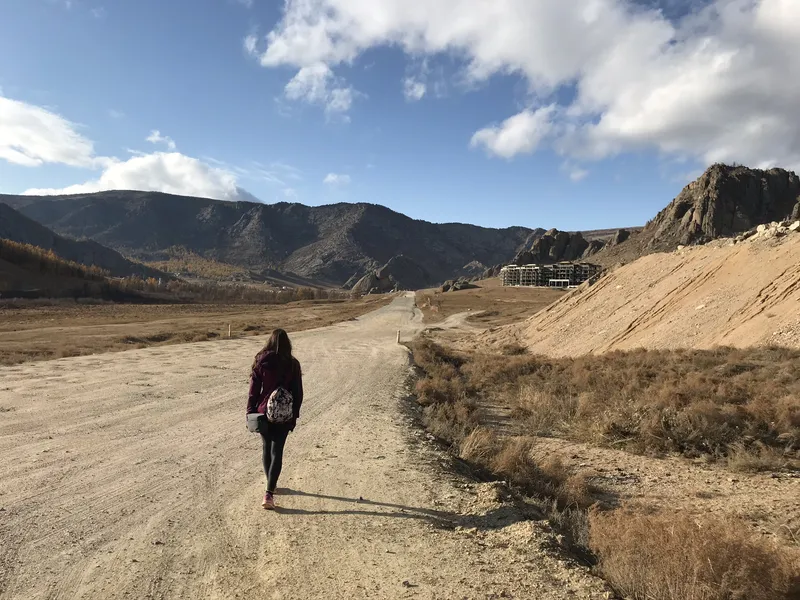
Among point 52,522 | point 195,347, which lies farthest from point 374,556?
point 195,347

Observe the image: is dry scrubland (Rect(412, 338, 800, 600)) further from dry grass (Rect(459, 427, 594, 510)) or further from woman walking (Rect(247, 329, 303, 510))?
woman walking (Rect(247, 329, 303, 510))

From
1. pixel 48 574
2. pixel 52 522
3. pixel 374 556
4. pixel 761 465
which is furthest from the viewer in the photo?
pixel 761 465

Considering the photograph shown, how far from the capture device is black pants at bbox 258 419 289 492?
5840 mm

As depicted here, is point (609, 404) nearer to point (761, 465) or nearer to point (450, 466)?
point (761, 465)

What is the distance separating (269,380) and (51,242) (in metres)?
216

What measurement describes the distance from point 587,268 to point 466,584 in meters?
128

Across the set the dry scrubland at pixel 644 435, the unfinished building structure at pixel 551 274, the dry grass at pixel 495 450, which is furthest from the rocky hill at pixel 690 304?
the unfinished building structure at pixel 551 274

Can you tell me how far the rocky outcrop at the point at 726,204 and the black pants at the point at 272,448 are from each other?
12536 centimetres

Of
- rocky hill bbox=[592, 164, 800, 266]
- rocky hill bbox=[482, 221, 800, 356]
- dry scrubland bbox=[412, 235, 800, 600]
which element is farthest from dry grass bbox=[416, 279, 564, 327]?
rocky hill bbox=[592, 164, 800, 266]

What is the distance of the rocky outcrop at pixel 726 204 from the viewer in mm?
120875

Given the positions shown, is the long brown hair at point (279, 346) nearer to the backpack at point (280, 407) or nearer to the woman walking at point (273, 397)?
the woman walking at point (273, 397)

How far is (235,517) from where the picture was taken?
5.54 m

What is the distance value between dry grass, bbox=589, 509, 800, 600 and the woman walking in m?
3.50

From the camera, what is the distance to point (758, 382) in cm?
1296
